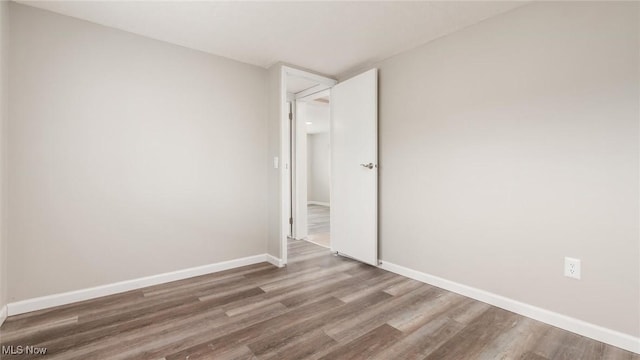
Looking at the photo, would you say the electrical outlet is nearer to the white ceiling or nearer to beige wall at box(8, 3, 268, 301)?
the white ceiling

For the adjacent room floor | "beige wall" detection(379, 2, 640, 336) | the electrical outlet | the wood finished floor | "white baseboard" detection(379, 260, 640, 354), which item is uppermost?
"beige wall" detection(379, 2, 640, 336)

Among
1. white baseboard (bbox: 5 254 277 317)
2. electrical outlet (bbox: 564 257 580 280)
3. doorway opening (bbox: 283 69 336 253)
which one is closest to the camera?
electrical outlet (bbox: 564 257 580 280)

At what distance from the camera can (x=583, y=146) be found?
5.77 ft

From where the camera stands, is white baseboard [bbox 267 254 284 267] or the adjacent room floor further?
the adjacent room floor

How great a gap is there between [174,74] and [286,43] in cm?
110

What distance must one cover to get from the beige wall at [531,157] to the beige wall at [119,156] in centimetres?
186

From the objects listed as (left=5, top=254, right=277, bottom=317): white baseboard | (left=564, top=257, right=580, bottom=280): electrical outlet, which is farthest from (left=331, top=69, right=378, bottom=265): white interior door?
(left=564, top=257, right=580, bottom=280): electrical outlet

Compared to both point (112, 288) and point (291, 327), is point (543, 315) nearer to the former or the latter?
point (291, 327)

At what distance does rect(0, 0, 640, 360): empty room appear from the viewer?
5.55ft

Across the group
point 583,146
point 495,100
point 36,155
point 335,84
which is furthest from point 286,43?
point 583,146

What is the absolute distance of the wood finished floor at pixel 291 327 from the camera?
1.60 metres

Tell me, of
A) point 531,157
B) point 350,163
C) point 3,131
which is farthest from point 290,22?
point 3,131

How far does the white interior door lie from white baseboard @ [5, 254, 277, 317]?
114 centimetres

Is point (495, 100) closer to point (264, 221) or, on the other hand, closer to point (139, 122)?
point (264, 221)
